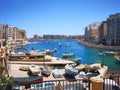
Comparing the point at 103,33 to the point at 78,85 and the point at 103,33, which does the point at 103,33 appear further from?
the point at 78,85

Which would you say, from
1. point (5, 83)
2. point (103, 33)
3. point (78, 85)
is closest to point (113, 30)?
point (103, 33)

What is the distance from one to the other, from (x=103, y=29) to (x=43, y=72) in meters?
120

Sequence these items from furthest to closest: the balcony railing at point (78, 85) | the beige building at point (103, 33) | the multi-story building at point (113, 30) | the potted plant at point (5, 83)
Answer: the beige building at point (103, 33) → the multi-story building at point (113, 30) → the balcony railing at point (78, 85) → the potted plant at point (5, 83)

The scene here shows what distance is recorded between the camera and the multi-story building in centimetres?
12331

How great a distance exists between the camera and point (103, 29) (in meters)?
146

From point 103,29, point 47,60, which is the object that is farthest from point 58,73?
point 103,29

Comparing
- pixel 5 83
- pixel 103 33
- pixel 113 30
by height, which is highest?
pixel 113 30

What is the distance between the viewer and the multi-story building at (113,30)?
123312 mm

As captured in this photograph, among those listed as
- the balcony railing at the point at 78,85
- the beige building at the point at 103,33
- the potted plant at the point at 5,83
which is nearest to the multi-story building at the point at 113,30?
the beige building at the point at 103,33

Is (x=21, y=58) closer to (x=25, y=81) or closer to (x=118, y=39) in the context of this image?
(x=25, y=81)

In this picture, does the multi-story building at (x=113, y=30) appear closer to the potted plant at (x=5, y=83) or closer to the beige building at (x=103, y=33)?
the beige building at (x=103, y=33)

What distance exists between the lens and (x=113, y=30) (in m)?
128

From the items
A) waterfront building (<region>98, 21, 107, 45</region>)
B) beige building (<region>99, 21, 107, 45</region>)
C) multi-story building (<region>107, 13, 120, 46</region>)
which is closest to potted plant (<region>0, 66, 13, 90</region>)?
multi-story building (<region>107, 13, 120, 46</region>)

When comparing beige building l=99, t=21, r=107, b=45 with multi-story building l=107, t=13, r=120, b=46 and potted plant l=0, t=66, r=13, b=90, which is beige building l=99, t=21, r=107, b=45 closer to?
multi-story building l=107, t=13, r=120, b=46
